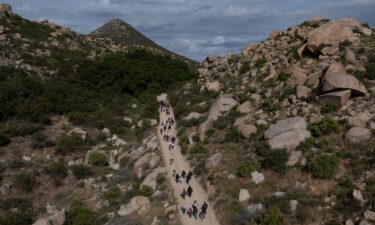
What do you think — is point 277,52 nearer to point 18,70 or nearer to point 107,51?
point 18,70

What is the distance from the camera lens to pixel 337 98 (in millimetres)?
31391

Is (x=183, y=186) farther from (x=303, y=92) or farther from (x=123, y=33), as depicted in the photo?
(x=123, y=33)

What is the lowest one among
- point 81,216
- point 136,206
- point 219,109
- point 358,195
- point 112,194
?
point 81,216

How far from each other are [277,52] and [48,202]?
3580 centimetres

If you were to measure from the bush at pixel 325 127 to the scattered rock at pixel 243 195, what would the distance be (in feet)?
25.9

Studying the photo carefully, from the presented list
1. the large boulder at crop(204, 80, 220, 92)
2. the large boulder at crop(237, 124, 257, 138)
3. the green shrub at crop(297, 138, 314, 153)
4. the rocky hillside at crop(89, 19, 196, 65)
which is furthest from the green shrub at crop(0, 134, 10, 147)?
the rocky hillside at crop(89, 19, 196, 65)

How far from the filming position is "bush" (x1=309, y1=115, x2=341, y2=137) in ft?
93.8

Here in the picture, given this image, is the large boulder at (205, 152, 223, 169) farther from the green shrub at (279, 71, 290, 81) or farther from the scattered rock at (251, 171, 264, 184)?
the green shrub at (279, 71, 290, 81)

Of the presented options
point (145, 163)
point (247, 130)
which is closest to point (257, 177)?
point (247, 130)

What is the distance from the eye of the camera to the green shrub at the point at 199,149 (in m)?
34.7

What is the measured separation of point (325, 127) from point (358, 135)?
2.57 meters

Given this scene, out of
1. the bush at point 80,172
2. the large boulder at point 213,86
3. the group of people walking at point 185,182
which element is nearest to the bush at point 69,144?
the bush at point 80,172

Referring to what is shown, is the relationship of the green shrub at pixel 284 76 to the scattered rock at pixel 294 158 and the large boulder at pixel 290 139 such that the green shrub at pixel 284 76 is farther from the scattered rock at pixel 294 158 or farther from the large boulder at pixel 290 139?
the scattered rock at pixel 294 158

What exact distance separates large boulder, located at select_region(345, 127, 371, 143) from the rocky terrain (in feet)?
0.26
